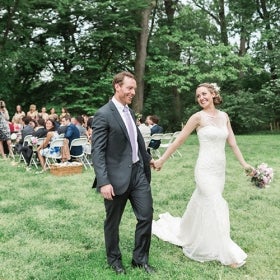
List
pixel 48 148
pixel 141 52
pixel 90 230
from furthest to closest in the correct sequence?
pixel 141 52, pixel 48 148, pixel 90 230

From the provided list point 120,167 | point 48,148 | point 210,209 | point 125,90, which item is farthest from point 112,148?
point 48,148

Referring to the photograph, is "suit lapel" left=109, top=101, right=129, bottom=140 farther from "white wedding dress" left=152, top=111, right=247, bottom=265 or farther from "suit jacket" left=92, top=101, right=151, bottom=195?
"white wedding dress" left=152, top=111, right=247, bottom=265

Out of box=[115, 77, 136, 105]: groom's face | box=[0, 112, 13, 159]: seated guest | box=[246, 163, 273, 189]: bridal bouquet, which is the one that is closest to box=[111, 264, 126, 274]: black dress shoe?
box=[115, 77, 136, 105]: groom's face

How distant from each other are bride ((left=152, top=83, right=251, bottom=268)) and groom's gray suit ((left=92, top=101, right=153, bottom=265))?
682 millimetres

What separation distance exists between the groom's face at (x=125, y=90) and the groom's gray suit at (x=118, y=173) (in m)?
0.11

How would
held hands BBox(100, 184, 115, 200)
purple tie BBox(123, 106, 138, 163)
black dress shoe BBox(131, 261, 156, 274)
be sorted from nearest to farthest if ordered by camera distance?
held hands BBox(100, 184, 115, 200) → purple tie BBox(123, 106, 138, 163) → black dress shoe BBox(131, 261, 156, 274)

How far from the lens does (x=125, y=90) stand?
427 centimetres

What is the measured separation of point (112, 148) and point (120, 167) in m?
0.21

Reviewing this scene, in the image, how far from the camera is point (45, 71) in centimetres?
2352

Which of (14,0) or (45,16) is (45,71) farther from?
(14,0)

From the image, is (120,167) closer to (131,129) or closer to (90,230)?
(131,129)

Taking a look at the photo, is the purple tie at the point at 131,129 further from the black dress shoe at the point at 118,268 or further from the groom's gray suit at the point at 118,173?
the black dress shoe at the point at 118,268

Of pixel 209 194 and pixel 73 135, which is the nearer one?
pixel 209 194

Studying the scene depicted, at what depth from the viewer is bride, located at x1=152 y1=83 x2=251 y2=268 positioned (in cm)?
481
